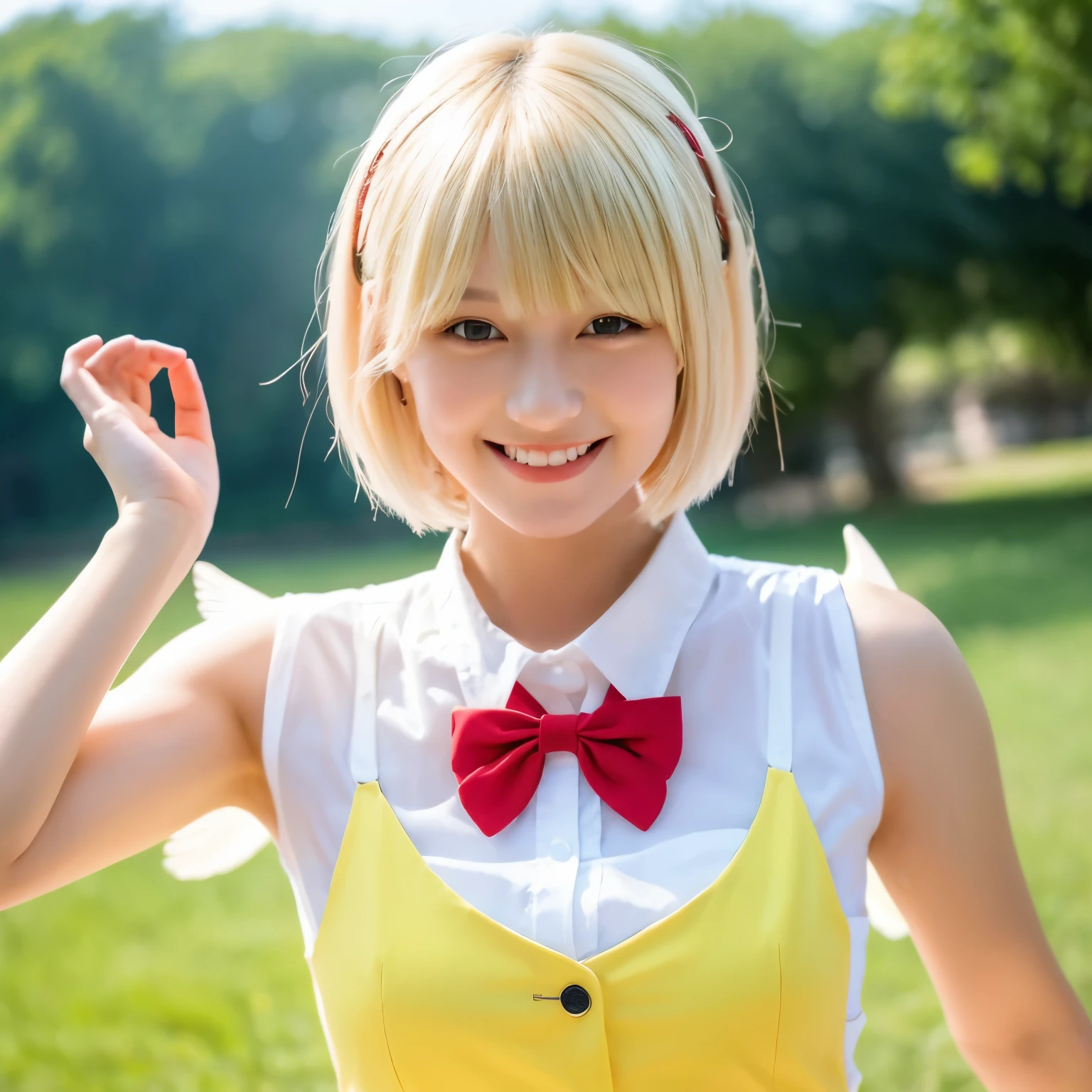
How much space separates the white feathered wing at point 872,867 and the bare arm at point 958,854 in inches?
4.8

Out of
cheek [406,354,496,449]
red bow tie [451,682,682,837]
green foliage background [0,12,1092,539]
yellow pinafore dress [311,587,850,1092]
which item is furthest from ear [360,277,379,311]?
green foliage background [0,12,1092,539]

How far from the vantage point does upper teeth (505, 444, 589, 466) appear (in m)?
1.42

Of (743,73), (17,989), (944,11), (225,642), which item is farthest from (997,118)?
(743,73)

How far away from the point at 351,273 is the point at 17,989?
4008mm

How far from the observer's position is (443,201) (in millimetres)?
1354

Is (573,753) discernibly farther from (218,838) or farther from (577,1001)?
(218,838)

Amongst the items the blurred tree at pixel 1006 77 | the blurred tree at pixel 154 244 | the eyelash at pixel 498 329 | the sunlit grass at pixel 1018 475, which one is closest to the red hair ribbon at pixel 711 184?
the eyelash at pixel 498 329

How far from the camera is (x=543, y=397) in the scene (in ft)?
4.47

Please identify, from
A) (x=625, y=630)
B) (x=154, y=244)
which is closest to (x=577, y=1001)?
(x=625, y=630)

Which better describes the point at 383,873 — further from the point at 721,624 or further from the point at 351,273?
the point at 351,273

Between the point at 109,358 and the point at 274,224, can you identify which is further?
the point at 274,224

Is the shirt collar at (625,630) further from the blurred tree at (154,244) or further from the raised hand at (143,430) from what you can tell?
the blurred tree at (154,244)

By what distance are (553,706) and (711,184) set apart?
2.19 ft

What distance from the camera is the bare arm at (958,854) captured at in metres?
1.42
